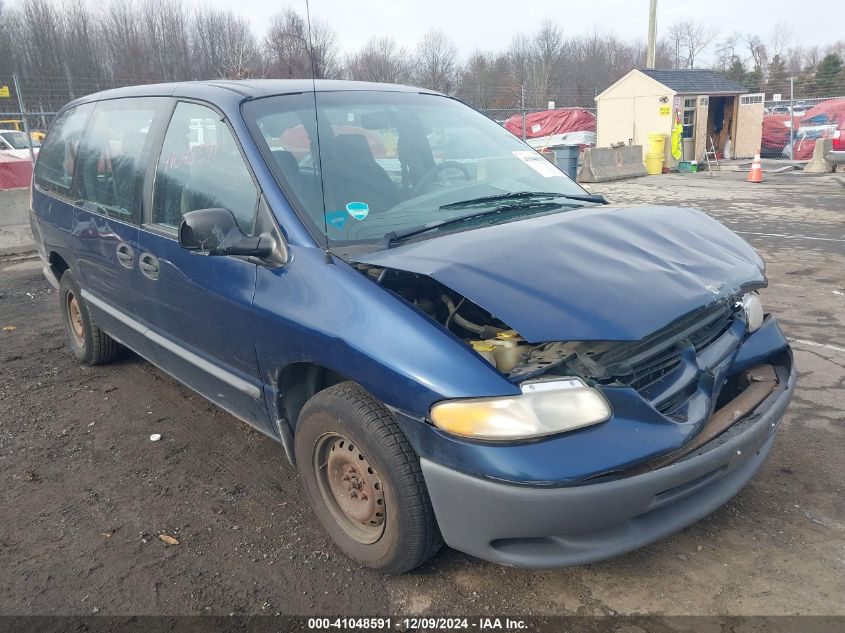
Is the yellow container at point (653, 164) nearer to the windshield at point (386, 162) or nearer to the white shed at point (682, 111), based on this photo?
the white shed at point (682, 111)

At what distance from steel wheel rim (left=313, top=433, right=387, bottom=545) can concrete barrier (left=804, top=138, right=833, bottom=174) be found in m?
19.1

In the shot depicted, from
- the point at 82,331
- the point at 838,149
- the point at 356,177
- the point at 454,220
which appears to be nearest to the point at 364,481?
the point at 454,220

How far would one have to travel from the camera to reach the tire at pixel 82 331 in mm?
4633

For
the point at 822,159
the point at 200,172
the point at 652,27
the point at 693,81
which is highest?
the point at 652,27

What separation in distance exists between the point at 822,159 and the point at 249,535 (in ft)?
63.3

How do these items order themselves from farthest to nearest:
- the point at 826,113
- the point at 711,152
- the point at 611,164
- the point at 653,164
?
1. the point at 826,113
2. the point at 711,152
3. the point at 653,164
4. the point at 611,164

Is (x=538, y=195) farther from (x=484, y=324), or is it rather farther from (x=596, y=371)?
(x=596, y=371)

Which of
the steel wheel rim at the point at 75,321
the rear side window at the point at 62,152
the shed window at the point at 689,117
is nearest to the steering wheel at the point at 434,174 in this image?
the rear side window at the point at 62,152

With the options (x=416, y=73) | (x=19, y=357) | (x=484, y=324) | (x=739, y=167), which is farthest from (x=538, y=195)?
(x=416, y=73)

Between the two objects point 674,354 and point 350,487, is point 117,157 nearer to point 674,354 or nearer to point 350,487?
point 350,487

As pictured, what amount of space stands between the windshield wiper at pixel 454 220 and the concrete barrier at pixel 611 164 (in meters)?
14.9

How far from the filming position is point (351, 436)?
7.89 ft

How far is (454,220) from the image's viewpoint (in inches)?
115

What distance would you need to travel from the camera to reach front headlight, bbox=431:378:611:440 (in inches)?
80.7
